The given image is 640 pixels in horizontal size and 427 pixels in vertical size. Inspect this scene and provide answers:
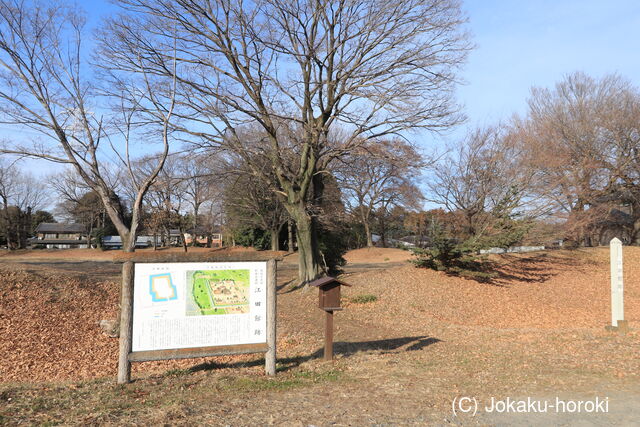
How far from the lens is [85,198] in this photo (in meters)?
56.2

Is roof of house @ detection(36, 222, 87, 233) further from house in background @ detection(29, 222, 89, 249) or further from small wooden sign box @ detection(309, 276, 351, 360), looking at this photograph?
small wooden sign box @ detection(309, 276, 351, 360)

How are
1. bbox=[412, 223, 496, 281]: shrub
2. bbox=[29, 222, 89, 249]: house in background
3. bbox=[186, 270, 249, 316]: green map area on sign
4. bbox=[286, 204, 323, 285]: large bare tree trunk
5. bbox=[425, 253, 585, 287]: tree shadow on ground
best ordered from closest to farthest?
bbox=[186, 270, 249, 316]: green map area on sign → bbox=[286, 204, 323, 285]: large bare tree trunk → bbox=[412, 223, 496, 281]: shrub → bbox=[425, 253, 585, 287]: tree shadow on ground → bbox=[29, 222, 89, 249]: house in background

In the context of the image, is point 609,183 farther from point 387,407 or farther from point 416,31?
point 387,407

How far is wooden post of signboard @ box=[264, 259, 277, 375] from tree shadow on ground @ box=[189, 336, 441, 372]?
42 centimetres

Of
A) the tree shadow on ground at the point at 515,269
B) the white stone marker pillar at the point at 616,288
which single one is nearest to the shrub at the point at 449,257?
the tree shadow on ground at the point at 515,269

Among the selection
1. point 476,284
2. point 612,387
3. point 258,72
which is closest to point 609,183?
point 476,284

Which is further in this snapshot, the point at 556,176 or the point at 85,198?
the point at 85,198

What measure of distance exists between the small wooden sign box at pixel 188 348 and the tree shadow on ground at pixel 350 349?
0.74 m

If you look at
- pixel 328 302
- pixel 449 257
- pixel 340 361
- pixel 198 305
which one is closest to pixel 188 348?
pixel 198 305

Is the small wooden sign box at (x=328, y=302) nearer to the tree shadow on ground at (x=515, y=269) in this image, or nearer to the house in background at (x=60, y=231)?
the tree shadow on ground at (x=515, y=269)

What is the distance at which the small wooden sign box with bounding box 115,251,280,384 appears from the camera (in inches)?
240

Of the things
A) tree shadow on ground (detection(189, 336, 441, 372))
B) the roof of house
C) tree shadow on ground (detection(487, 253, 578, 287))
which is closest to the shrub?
tree shadow on ground (detection(487, 253, 578, 287))

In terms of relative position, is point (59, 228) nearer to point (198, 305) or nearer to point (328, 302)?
point (328, 302)

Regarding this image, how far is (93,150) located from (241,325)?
8.12 metres
